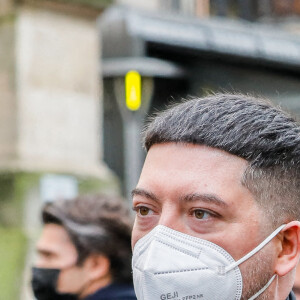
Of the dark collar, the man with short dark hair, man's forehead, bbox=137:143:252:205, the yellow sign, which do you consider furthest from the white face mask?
the yellow sign

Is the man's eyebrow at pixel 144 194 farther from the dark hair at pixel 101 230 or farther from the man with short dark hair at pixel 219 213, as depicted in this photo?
the dark hair at pixel 101 230

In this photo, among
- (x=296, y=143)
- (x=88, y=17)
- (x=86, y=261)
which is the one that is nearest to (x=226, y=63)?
(x=88, y=17)

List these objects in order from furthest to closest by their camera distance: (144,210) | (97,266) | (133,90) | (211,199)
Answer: (133,90) → (97,266) → (144,210) → (211,199)

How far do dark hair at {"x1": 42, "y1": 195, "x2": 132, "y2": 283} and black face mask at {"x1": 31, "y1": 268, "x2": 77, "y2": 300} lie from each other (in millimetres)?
138

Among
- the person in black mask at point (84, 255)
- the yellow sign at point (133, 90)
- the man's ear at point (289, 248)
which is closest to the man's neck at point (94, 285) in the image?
the person in black mask at point (84, 255)

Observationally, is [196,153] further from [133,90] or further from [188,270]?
[133,90]

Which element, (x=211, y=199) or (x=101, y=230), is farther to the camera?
(x=101, y=230)

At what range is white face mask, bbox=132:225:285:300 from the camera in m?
2.32

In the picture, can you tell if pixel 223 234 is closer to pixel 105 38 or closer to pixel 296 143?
pixel 296 143

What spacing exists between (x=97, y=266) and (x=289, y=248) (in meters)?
2.06

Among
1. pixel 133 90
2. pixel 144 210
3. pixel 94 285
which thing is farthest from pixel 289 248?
pixel 133 90

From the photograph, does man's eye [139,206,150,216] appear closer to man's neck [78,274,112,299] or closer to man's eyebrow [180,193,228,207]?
man's eyebrow [180,193,228,207]

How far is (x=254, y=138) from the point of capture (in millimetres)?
2396

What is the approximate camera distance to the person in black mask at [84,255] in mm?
4340
